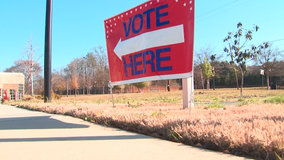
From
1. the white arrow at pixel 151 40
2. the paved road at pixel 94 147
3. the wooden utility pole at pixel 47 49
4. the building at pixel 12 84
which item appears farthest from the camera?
the building at pixel 12 84

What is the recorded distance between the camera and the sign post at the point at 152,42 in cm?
574

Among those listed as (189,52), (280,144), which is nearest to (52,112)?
(189,52)

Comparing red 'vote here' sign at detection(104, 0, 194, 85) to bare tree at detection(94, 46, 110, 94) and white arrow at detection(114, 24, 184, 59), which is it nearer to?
white arrow at detection(114, 24, 184, 59)

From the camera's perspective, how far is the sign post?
18.8ft

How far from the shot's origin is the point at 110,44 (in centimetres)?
809

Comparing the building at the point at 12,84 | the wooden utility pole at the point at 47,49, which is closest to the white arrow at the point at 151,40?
the wooden utility pole at the point at 47,49

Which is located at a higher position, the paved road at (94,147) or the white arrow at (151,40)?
the white arrow at (151,40)

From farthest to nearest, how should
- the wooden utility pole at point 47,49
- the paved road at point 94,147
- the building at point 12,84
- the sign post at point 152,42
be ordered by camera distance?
the building at point 12,84
the wooden utility pole at point 47,49
the sign post at point 152,42
the paved road at point 94,147

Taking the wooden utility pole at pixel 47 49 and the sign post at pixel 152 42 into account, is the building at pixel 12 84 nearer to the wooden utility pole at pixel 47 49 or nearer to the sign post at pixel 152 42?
the wooden utility pole at pixel 47 49

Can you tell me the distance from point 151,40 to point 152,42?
0.23 ft

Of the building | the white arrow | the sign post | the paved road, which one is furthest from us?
the building

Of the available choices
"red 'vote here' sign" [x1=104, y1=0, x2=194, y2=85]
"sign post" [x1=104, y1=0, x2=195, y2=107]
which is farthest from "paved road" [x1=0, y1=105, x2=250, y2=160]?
"red 'vote here' sign" [x1=104, y1=0, x2=194, y2=85]

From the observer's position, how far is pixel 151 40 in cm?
646

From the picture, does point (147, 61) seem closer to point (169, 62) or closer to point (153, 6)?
point (169, 62)
